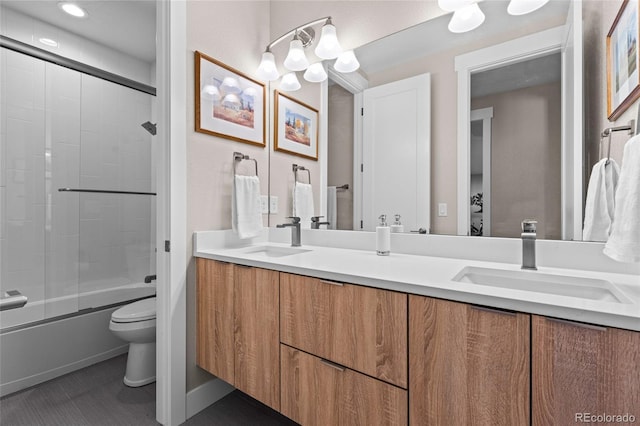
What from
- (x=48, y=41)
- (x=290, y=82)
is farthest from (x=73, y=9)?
(x=290, y=82)

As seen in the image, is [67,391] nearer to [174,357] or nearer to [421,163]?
[174,357]

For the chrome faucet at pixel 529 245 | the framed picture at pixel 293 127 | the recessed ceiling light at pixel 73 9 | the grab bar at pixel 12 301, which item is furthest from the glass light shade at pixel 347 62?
the recessed ceiling light at pixel 73 9

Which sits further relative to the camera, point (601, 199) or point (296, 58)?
point (296, 58)

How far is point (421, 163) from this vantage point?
1.46m

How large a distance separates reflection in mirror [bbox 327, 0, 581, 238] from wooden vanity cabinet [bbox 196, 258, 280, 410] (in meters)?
0.67

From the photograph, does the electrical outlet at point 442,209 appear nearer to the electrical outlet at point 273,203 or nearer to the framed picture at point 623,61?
the framed picture at point 623,61

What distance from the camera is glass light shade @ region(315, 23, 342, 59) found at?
1.69 meters

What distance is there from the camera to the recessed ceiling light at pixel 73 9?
85.6 inches

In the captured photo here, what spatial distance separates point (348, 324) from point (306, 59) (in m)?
1.57

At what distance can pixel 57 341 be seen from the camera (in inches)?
74.7

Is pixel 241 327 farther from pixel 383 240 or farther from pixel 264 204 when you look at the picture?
pixel 264 204

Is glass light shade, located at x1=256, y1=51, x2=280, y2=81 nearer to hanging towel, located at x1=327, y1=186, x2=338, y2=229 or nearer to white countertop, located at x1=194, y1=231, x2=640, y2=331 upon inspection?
hanging towel, located at x1=327, y1=186, x2=338, y2=229

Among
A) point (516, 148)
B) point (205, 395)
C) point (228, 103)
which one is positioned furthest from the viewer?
point (228, 103)

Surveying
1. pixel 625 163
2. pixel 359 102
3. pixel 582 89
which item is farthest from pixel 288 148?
pixel 625 163
